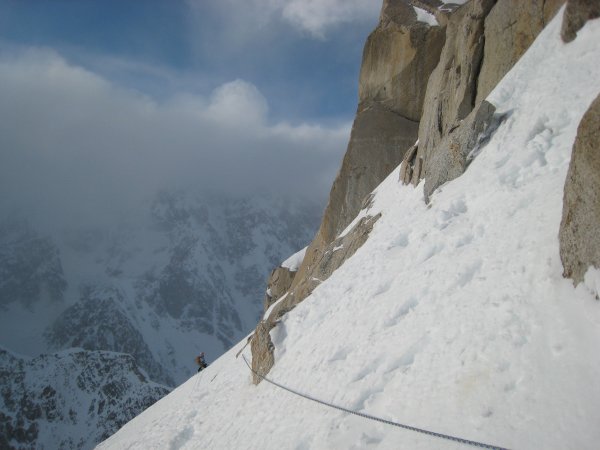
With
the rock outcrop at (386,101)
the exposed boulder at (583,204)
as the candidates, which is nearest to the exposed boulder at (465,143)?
the exposed boulder at (583,204)

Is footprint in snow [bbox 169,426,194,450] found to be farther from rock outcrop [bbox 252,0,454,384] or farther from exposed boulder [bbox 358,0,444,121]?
exposed boulder [bbox 358,0,444,121]

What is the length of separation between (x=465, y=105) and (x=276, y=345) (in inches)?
425

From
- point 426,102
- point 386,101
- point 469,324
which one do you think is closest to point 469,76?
point 426,102

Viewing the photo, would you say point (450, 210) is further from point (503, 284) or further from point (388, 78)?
point (388, 78)

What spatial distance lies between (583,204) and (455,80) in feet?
41.8

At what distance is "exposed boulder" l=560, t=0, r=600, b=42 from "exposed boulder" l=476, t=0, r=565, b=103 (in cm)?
160

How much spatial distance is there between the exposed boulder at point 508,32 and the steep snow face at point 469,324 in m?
1.13

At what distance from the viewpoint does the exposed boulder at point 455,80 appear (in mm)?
17562

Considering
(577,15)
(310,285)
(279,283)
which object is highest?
(577,15)

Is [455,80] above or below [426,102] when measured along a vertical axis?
below

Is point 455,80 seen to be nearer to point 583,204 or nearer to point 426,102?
point 426,102

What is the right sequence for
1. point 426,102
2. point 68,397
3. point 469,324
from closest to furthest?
1. point 469,324
2. point 426,102
3. point 68,397

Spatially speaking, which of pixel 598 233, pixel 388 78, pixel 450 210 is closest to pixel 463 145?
pixel 450 210

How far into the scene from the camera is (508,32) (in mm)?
16266
